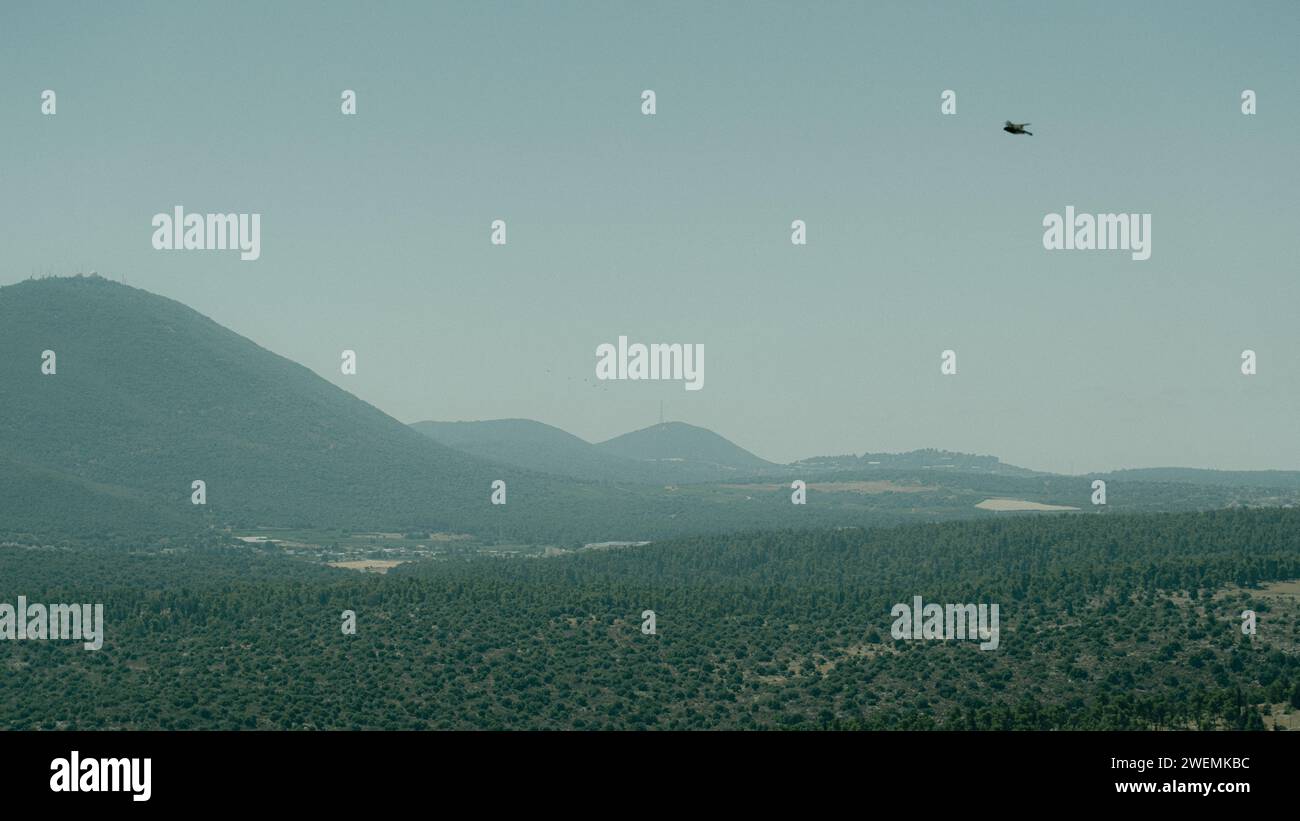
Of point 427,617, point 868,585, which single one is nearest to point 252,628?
point 427,617
